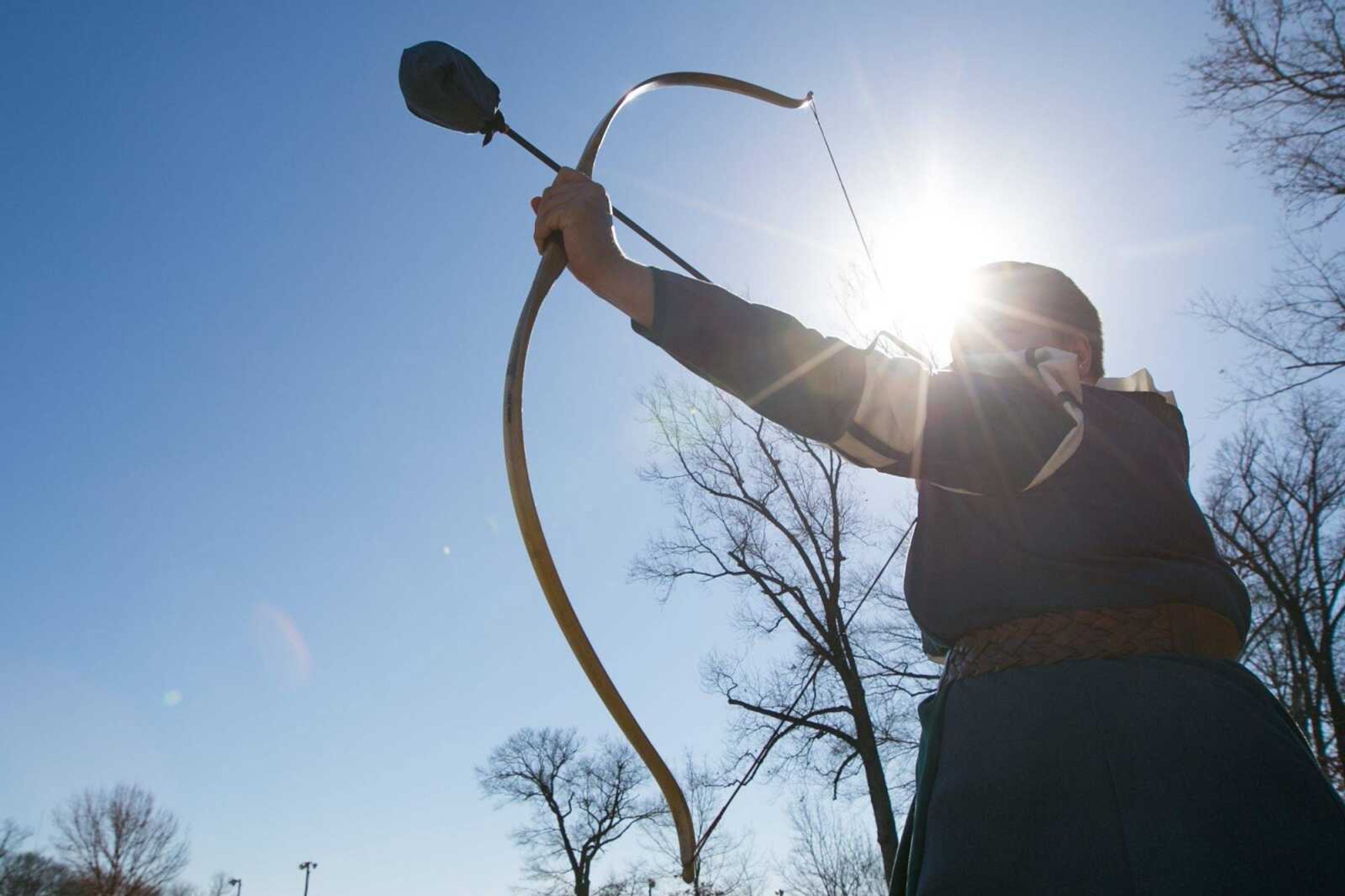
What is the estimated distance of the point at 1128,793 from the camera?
1139 millimetres

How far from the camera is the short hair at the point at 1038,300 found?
1.87 meters

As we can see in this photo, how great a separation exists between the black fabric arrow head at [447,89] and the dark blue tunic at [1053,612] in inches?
37.8

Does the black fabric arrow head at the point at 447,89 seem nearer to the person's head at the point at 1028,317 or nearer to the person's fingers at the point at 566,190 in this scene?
the person's fingers at the point at 566,190

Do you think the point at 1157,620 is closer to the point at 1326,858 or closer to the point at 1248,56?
the point at 1326,858

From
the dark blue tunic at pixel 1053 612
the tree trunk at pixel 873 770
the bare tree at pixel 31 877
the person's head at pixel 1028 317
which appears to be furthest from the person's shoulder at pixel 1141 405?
the bare tree at pixel 31 877

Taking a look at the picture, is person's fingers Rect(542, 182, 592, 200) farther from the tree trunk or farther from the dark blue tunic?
the tree trunk

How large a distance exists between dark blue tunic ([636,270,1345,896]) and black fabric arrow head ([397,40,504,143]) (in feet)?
3.15

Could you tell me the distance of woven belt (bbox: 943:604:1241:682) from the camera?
1.31 m

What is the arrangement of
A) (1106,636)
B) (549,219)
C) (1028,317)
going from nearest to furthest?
1. (1106,636)
2. (549,219)
3. (1028,317)

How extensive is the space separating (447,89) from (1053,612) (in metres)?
1.66

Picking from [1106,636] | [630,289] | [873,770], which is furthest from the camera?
[873,770]

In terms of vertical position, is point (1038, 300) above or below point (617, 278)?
above

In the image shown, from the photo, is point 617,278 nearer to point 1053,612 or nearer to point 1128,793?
point 1053,612

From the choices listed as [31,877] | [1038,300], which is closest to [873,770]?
[1038,300]
